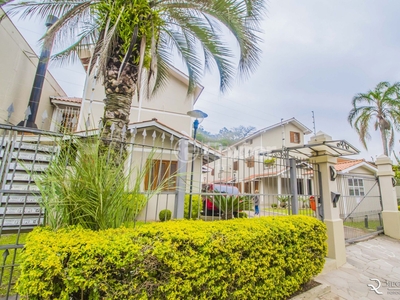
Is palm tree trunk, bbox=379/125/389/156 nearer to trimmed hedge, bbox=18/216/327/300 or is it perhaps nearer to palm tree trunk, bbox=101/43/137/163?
trimmed hedge, bbox=18/216/327/300

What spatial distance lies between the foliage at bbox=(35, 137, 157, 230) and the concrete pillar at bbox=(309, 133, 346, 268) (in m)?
5.07

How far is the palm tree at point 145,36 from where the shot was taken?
12.1 ft

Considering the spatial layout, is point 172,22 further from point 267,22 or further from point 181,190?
point 181,190

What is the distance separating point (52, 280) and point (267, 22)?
5.79m

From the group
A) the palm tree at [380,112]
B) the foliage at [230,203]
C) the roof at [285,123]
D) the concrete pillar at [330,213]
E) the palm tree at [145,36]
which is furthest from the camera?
the roof at [285,123]

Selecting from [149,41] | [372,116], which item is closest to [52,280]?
[149,41]

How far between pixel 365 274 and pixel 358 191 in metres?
11.1

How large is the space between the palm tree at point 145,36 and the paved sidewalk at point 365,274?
5.33m

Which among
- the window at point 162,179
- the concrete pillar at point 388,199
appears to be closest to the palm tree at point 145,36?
the window at point 162,179

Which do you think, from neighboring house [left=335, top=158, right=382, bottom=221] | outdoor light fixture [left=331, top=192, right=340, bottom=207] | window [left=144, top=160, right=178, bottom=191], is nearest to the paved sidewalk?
outdoor light fixture [left=331, top=192, right=340, bottom=207]

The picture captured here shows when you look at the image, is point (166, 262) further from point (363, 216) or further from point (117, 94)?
point (363, 216)

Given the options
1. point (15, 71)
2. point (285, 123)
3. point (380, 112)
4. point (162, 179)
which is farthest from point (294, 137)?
point (15, 71)

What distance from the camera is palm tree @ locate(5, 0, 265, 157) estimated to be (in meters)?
3.68

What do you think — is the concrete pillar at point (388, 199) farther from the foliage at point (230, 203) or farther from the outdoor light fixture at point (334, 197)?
the foliage at point (230, 203)
